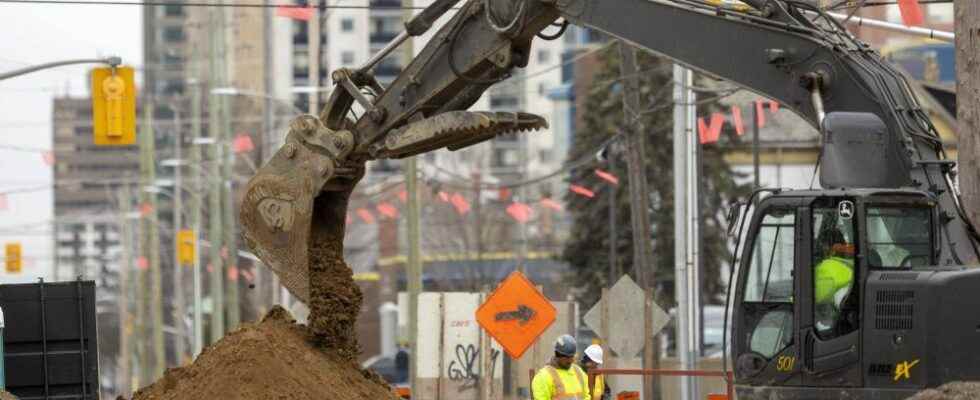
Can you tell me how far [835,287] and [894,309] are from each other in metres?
0.51

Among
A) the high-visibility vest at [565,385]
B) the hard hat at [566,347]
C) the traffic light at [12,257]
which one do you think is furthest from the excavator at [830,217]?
the traffic light at [12,257]

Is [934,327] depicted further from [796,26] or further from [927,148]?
[796,26]

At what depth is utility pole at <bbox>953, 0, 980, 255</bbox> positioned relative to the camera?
15953 millimetres

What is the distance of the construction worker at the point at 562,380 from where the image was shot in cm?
1698

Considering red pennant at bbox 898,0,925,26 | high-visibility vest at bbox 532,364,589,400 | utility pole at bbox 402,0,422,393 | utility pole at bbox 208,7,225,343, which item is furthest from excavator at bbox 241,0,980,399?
utility pole at bbox 208,7,225,343

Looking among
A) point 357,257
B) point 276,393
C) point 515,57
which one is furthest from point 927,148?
point 357,257

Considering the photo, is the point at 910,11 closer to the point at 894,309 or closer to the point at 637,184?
the point at 894,309

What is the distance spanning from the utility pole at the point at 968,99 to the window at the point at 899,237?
1706 millimetres

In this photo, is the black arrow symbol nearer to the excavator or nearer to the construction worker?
the construction worker

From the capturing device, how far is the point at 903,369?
538 inches

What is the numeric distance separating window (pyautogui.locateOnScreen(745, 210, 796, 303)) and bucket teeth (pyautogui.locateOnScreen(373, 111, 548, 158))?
295 centimetres

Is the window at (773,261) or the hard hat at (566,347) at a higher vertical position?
the window at (773,261)

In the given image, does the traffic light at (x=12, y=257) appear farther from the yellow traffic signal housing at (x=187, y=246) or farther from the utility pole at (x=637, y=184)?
the utility pole at (x=637, y=184)

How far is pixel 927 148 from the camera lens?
48.2ft
